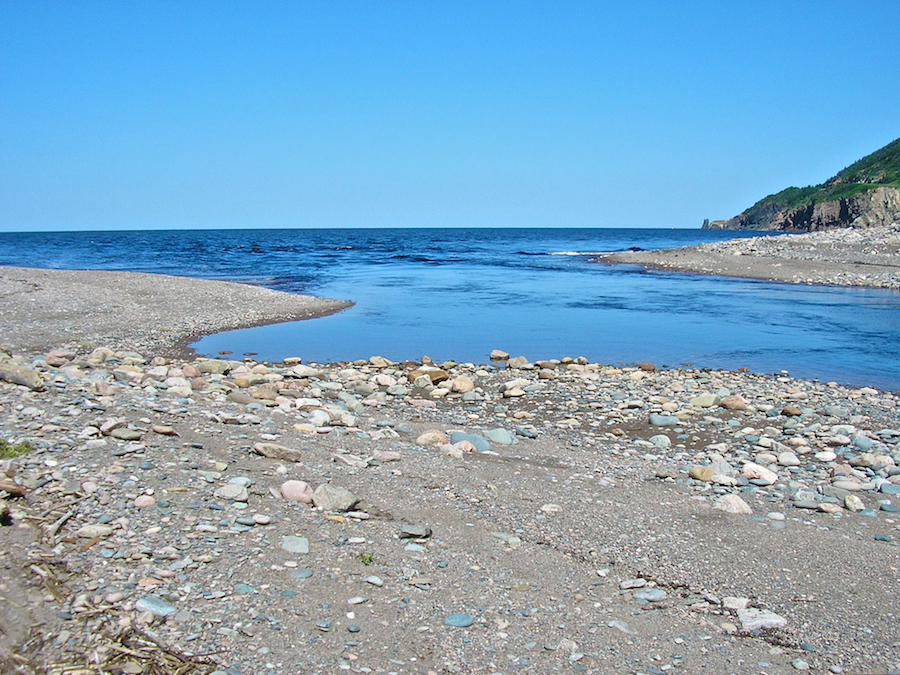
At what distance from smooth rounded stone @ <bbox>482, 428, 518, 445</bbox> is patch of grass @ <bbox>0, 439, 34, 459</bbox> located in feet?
13.2

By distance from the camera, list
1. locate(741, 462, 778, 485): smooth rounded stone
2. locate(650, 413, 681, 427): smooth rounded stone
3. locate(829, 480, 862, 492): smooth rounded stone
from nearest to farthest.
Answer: locate(829, 480, 862, 492): smooth rounded stone → locate(741, 462, 778, 485): smooth rounded stone → locate(650, 413, 681, 427): smooth rounded stone

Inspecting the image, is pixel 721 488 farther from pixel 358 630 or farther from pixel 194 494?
pixel 194 494

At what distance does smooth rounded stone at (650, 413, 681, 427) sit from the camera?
7934 mm

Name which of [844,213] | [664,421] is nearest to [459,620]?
[664,421]

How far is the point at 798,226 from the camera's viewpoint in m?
91.2

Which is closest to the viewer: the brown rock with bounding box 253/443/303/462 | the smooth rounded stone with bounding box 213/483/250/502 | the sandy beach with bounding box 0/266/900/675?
the sandy beach with bounding box 0/266/900/675

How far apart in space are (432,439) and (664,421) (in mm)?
2889

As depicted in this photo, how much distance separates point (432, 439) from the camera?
674 centimetres

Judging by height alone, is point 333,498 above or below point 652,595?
above

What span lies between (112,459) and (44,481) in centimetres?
51

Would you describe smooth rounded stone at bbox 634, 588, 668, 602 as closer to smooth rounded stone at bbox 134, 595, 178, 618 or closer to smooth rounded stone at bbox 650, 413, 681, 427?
smooth rounded stone at bbox 134, 595, 178, 618

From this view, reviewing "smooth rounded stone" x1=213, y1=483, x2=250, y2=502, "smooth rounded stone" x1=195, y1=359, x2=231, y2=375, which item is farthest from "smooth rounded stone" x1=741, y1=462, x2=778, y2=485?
"smooth rounded stone" x1=195, y1=359, x2=231, y2=375

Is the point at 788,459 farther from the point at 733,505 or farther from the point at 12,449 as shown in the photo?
the point at 12,449

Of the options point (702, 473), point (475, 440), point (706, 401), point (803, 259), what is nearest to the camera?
point (702, 473)
